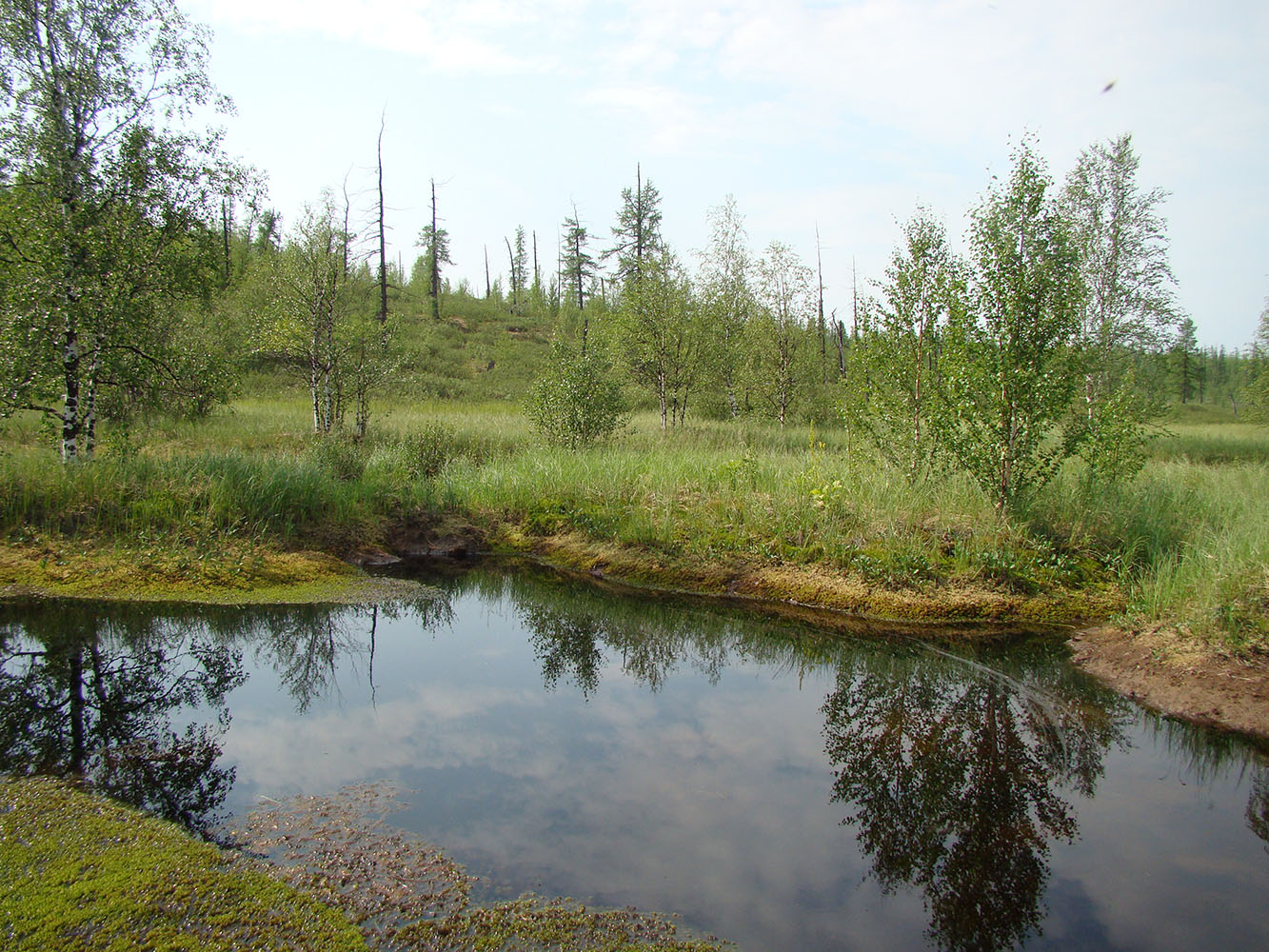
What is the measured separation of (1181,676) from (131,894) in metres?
7.54

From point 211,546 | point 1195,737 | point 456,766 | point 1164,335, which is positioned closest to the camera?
point 456,766

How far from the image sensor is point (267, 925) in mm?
3109

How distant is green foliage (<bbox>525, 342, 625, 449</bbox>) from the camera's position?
645 inches

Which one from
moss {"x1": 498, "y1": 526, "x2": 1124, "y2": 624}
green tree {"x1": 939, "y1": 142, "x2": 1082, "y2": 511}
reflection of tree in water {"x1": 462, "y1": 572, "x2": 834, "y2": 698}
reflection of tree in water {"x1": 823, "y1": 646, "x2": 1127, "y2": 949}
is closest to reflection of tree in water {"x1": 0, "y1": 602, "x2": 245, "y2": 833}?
reflection of tree in water {"x1": 462, "y1": 572, "x2": 834, "y2": 698}

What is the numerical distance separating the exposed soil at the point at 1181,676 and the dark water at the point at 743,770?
274 mm

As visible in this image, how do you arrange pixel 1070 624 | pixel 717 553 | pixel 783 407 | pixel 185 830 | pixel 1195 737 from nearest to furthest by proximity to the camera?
pixel 185 830 < pixel 1195 737 < pixel 1070 624 < pixel 717 553 < pixel 783 407

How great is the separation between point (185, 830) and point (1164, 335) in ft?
96.7

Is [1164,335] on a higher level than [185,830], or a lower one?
higher

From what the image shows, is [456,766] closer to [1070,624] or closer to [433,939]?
[433,939]

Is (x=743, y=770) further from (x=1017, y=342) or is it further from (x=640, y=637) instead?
(x=1017, y=342)

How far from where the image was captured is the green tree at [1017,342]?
848 centimetres

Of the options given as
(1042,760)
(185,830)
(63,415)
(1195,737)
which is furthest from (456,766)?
(63,415)

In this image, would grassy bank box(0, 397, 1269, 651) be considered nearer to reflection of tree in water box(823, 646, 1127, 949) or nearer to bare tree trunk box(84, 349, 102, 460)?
bare tree trunk box(84, 349, 102, 460)

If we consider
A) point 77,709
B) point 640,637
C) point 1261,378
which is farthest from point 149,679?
point 1261,378
